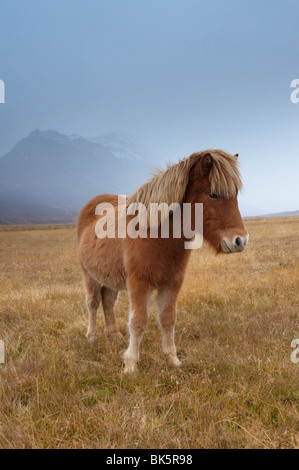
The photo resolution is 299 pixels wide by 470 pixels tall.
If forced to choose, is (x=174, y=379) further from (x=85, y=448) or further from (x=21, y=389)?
(x=21, y=389)

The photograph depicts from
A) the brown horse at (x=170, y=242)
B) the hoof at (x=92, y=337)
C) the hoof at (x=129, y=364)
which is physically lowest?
the hoof at (x=92, y=337)

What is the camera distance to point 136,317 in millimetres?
3340

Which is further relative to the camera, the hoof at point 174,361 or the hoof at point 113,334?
the hoof at point 113,334

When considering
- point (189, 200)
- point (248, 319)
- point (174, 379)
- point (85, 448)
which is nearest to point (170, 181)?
point (189, 200)

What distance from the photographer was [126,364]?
3.34m

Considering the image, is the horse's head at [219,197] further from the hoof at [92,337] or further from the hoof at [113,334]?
the hoof at [92,337]

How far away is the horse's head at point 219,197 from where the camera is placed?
9.57ft

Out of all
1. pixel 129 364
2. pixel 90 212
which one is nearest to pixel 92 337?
pixel 129 364

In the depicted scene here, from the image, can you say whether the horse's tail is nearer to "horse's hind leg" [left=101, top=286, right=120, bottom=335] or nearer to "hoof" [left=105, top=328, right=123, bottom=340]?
"horse's hind leg" [left=101, top=286, right=120, bottom=335]

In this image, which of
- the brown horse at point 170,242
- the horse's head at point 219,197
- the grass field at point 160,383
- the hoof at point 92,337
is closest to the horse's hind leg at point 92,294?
the hoof at point 92,337

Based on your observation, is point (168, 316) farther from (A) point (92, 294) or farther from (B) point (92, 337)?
(A) point (92, 294)

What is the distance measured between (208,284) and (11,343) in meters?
4.60

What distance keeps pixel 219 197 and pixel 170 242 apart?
30.5 inches

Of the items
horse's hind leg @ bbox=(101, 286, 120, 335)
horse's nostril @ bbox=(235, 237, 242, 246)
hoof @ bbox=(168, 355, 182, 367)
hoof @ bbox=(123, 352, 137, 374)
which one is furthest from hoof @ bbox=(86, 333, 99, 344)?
horse's nostril @ bbox=(235, 237, 242, 246)
